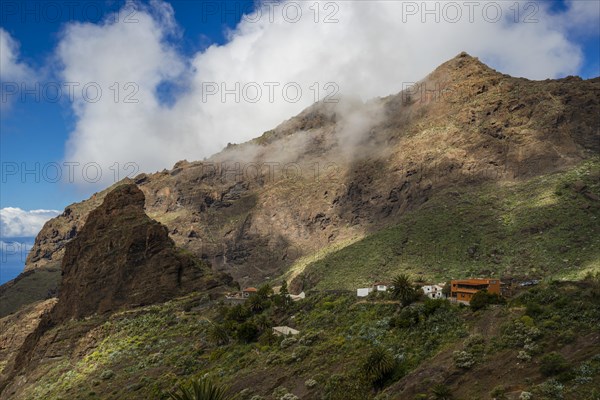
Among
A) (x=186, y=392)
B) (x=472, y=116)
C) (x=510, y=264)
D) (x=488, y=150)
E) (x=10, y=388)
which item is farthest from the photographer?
(x=472, y=116)

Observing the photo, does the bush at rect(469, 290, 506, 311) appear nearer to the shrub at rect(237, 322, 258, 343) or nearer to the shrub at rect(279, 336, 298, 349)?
the shrub at rect(279, 336, 298, 349)

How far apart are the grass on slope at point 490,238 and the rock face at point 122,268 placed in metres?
48.4

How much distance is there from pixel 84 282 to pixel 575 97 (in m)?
153

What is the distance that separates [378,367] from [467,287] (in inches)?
1239

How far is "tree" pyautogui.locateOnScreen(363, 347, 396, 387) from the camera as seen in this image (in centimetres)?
3872

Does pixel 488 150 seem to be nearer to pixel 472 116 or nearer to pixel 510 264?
pixel 472 116

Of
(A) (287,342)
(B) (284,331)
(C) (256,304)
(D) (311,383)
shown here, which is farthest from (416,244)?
(D) (311,383)

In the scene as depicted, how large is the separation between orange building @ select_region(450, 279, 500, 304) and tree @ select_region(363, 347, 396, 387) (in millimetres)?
25229

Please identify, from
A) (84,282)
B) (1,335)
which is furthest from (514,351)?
(1,335)

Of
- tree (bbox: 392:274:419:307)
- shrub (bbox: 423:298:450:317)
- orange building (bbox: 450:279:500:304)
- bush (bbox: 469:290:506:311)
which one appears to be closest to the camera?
bush (bbox: 469:290:506:311)

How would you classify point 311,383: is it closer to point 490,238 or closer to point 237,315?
point 237,315

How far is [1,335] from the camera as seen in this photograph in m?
126

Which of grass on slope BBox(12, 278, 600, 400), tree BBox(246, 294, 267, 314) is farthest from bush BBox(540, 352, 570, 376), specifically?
tree BBox(246, 294, 267, 314)

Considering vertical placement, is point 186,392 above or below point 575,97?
below
